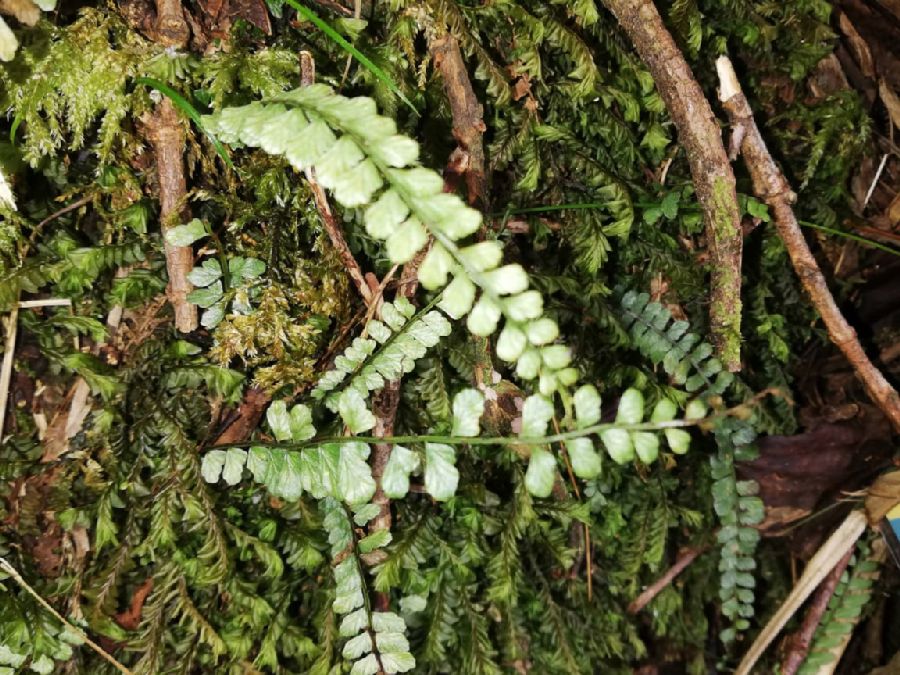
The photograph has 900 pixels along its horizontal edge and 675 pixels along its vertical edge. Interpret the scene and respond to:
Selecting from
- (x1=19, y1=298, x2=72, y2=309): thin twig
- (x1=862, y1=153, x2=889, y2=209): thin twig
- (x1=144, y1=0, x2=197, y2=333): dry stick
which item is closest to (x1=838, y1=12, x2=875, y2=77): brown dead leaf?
(x1=862, y1=153, x2=889, y2=209): thin twig

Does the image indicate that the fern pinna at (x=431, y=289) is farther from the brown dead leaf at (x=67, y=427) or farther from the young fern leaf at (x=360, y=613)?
the brown dead leaf at (x=67, y=427)

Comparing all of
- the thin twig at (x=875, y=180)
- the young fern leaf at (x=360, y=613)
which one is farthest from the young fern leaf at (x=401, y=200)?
the thin twig at (x=875, y=180)

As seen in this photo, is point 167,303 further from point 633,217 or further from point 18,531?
point 633,217

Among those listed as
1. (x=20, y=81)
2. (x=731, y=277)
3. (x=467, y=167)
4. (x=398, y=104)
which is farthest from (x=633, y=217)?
(x=20, y=81)

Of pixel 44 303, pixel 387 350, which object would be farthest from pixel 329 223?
pixel 44 303

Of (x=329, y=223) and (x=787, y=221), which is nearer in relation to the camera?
(x=329, y=223)

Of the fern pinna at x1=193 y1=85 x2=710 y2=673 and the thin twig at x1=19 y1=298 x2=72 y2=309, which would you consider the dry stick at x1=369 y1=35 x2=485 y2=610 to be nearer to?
the fern pinna at x1=193 y1=85 x2=710 y2=673

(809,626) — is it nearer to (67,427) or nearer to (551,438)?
(551,438)
